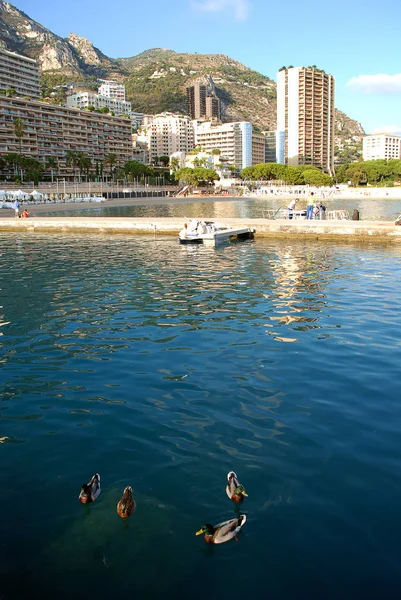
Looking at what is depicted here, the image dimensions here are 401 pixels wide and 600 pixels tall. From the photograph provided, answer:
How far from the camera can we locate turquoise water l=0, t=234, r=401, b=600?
179 inches

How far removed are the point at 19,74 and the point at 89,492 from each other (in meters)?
187

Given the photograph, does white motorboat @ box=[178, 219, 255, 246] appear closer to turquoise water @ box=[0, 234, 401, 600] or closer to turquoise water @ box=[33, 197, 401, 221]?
turquoise water @ box=[0, 234, 401, 600]

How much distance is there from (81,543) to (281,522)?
1870mm

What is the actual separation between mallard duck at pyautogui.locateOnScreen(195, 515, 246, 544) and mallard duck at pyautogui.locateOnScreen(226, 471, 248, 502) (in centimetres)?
42

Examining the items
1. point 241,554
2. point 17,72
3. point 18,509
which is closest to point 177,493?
point 241,554

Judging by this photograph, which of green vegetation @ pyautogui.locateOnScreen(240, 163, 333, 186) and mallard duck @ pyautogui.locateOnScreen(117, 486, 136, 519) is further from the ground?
green vegetation @ pyautogui.locateOnScreen(240, 163, 333, 186)

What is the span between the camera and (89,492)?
214 inches

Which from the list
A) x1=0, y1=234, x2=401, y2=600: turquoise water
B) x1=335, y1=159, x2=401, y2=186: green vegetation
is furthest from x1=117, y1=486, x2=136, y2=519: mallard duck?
x1=335, y1=159, x2=401, y2=186: green vegetation

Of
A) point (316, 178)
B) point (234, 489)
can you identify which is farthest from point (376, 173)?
point (234, 489)

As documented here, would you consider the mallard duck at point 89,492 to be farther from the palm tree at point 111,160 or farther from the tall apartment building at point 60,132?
the palm tree at point 111,160

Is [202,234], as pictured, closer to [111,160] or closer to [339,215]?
[339,215]

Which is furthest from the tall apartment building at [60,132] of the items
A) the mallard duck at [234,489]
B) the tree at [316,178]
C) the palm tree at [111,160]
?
the mallard duck at [234,489]

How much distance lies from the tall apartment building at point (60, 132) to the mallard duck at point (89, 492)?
141298mm

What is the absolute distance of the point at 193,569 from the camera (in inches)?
178
